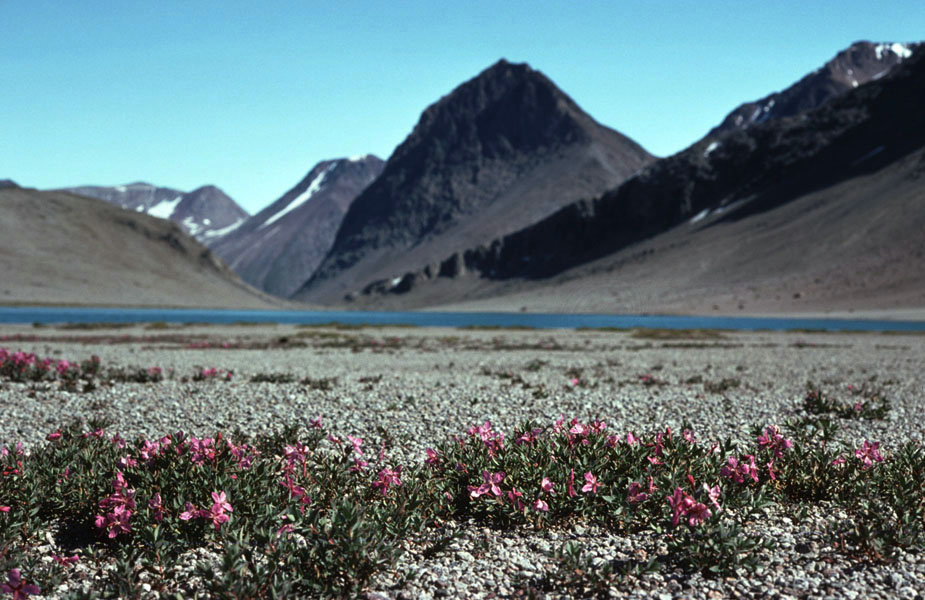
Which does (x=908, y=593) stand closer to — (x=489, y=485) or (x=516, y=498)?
(x=516, y=498)

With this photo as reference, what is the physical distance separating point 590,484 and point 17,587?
17.2ft

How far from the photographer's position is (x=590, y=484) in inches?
294

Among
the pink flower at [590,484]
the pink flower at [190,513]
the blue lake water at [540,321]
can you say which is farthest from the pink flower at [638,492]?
the blue lake water at [540,321]

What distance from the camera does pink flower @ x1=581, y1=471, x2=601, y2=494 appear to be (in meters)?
7.42

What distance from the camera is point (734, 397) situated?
62.7 feet

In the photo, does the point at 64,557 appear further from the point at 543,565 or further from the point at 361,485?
the point at 543,565

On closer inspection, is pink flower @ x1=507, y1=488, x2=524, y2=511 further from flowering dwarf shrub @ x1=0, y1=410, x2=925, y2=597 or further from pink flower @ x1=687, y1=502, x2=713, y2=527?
pink flower @ x1=687, y1=502, x2=713, y2=527

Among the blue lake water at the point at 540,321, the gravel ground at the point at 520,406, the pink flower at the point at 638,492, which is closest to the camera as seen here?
the gravel ground at the point at 520,406

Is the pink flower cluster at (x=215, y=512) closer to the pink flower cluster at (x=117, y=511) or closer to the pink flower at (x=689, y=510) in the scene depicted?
the pink flower cluster at (x=117, y=511)

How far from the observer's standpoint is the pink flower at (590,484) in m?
7.42

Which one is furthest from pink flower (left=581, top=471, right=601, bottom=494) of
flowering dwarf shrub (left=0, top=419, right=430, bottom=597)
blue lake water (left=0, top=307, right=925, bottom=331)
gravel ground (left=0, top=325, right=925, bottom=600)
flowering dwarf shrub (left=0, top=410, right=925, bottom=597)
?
blue lake water (left=0, top=307, right=925, bottom=331)

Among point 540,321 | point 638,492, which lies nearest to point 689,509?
point 638,492

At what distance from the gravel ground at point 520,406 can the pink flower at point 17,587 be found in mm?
2795

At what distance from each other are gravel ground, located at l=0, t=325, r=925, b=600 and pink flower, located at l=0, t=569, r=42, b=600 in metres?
2.80
